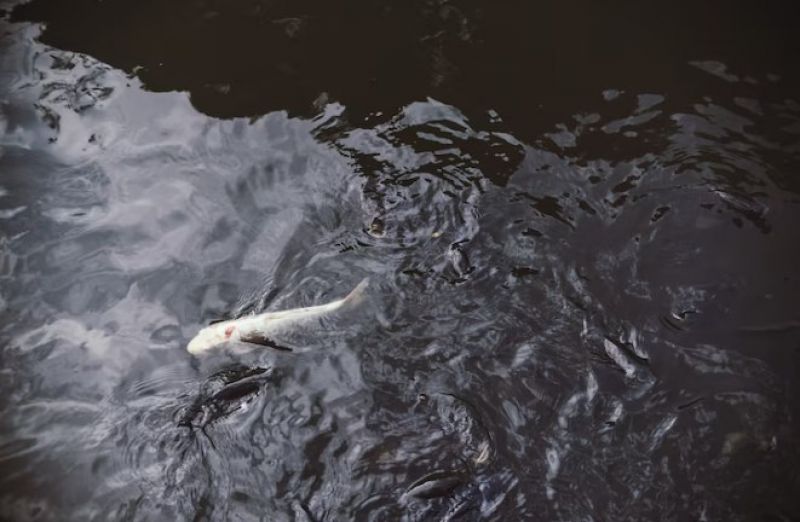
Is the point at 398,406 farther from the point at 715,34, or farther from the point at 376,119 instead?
the point at 715,34

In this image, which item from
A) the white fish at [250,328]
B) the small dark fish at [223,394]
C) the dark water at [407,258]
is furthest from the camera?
the white fish at [250,328]

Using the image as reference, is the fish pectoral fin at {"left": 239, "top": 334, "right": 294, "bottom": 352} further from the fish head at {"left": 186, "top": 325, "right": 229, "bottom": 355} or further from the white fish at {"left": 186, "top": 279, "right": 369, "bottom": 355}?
the fish head at {"left": 186, "top": 325, "right": 229, "bottom": 355}

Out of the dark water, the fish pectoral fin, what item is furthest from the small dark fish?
the fish pectoral fin

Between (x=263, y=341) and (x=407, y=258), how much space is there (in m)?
1.10

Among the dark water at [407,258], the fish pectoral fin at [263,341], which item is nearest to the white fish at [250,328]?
the fish pectoral fin at [263,341]

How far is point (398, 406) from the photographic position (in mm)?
3510

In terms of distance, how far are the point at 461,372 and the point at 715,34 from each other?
13.1 ft

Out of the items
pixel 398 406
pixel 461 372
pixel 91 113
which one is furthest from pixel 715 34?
pixel 91 113

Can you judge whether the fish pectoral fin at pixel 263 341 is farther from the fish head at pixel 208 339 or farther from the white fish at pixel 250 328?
the fish head at pixel 208 339

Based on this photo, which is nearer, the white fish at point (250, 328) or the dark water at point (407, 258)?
the dark water at point (407, 258)

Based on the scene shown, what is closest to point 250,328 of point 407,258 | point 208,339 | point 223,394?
point 208,339

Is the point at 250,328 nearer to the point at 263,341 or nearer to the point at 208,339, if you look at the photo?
the point at 263,341

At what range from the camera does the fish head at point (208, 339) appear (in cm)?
369

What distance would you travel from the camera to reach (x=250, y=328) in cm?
367
